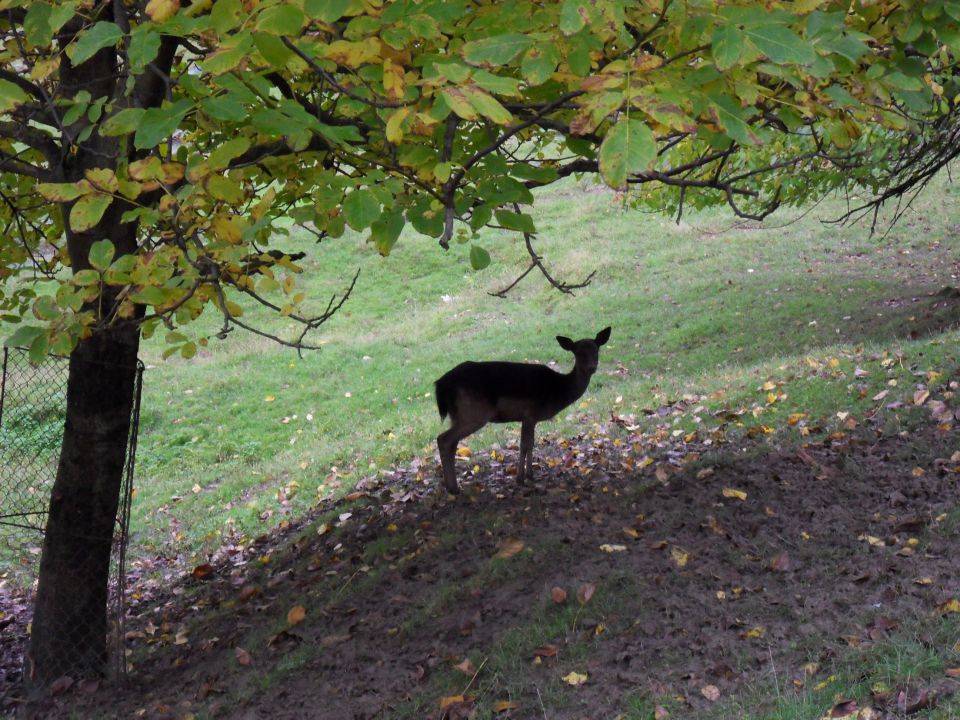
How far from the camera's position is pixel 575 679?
203 inches

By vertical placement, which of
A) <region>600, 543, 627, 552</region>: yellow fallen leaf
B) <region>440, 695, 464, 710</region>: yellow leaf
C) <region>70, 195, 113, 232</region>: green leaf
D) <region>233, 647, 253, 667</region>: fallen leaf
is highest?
<region>70, 195, 113, 232</region>: green leaf

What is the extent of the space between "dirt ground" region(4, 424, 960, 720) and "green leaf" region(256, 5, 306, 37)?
3.51 m

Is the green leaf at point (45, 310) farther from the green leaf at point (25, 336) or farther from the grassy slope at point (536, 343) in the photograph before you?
the grassy slope at point (536, 343)

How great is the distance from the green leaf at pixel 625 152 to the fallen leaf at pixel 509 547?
4412 millimetres

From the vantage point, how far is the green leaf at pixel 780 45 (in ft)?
9.53

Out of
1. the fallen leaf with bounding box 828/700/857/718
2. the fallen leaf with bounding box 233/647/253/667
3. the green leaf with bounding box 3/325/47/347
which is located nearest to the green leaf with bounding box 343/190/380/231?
the green leaf with bounding box 3/325/47/347

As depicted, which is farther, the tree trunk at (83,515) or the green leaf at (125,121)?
the tree trunk at (83,515)

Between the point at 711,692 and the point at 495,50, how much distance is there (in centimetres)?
325

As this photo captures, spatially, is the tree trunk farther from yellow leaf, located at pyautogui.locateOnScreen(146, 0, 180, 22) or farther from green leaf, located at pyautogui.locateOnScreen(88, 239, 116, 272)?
yellow leaf, located at pyautogui.locateOnScreen(146, 0, 180, 22)

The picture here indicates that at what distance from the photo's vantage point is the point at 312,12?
324 centimetres

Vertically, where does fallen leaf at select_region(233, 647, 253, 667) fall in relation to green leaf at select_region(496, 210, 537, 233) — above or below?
below

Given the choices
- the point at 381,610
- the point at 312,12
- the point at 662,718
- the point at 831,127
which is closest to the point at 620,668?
the point at 662,718

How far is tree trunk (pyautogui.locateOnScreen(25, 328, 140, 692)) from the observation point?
681 cm

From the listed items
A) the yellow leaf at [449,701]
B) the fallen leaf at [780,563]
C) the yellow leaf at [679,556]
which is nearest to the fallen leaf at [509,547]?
the yellow leaf at [679,556]
